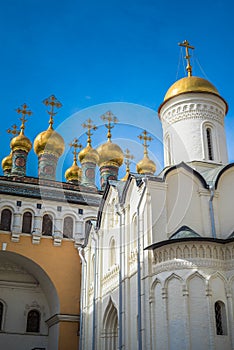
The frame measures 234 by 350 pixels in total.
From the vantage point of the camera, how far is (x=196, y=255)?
1181 centimetres

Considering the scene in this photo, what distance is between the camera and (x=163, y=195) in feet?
43.3

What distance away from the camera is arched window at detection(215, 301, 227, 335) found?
11.4m

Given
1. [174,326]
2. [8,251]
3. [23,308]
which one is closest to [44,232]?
[8,251]

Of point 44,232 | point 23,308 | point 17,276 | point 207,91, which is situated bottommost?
point 23,308

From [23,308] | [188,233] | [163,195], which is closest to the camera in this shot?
[188,233]

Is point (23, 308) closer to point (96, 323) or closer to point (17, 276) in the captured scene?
point (17, 276)

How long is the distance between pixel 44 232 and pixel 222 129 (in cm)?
813

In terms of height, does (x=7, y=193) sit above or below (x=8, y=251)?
above

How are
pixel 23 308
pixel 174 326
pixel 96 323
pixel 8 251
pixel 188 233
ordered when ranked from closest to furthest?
pixel 174 326 < pixel 188 233 < pixel 96 323 < pixel 8 251 < pixel 23 308

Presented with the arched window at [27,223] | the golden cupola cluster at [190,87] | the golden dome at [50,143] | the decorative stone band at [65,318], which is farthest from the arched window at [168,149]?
the golden dome at [50,143]

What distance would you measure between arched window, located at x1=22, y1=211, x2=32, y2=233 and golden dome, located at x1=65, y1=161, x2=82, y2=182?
6358mm

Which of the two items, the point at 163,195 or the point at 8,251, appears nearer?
the point at 163,195

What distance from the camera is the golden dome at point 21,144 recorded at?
24609 mm

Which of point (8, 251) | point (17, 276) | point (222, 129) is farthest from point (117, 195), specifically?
point (17, 276)
